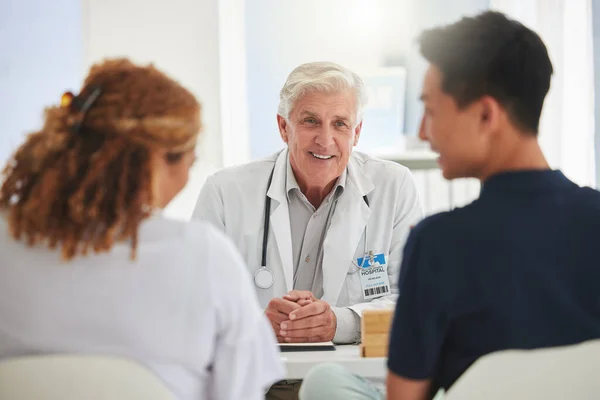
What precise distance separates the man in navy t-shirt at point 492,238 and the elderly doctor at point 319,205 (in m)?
1.10

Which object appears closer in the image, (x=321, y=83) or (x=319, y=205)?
(x=321, y=83)

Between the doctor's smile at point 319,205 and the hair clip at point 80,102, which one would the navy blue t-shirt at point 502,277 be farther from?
the doctor's smile at point 319,205

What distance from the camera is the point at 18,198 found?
1.15 meters

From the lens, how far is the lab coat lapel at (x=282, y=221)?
2.35 m

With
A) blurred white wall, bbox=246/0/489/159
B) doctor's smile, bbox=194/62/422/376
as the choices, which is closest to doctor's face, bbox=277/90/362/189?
doctor's smile, bbox=194/62/422/376

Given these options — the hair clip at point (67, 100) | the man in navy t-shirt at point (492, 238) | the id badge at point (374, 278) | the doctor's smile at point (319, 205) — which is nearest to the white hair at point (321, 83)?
the doctor's smile at point (319, 205)

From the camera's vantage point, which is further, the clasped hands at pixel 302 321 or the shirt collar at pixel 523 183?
the clasped hands at pixel 302 321

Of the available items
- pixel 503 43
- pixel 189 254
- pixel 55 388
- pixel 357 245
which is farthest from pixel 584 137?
pixel 55 388

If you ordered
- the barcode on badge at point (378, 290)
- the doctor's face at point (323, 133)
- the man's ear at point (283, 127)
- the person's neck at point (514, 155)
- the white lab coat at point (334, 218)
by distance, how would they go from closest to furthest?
the person's neck at point (514, 155)
the barcode on badge at point (378, 290)
the white lab coat at point (334, 218)
the doctor's face at point (323, 133)
the man's ear at point (283, 127)

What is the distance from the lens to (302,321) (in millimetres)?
1920

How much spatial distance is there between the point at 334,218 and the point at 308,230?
10 centimetres

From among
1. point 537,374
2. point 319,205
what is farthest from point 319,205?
point 537,374

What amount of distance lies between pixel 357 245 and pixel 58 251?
1.39m

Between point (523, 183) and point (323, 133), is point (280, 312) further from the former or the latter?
point (523, 183)
